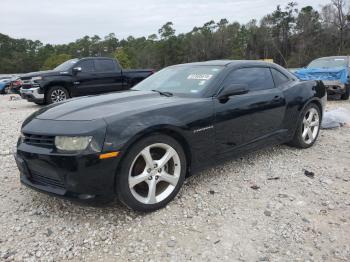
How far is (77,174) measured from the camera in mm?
2781

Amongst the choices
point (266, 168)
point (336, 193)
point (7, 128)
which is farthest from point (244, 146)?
point (7, 128)

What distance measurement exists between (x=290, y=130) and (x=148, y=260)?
312 centimetres

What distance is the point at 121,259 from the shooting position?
8.45 ft

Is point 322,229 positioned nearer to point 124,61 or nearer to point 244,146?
point 244,146

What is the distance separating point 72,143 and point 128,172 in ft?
1.77

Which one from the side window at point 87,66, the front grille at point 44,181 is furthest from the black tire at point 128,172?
the side window at point 87,66

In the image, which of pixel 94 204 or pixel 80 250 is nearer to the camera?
pixel 80 250

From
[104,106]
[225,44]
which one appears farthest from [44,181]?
[225,44]

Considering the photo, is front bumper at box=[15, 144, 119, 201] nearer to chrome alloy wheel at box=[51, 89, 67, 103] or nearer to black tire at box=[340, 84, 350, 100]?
chrome alloy wheel at box=[51, 89, 67, 103]

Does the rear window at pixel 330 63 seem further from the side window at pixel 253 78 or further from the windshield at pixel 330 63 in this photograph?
the side window at pixel 253 78

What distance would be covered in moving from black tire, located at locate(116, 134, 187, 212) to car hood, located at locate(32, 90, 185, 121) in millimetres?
319

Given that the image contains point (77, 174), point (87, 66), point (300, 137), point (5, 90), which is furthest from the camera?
point (5, 90)

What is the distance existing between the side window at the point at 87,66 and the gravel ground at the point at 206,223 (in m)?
7.17

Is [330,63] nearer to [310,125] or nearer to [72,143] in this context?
[310,125]
